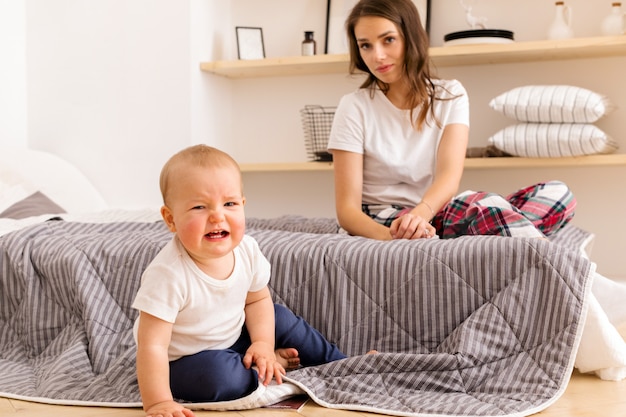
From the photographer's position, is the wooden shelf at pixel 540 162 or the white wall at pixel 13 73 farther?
the white wall at pixel 13 73

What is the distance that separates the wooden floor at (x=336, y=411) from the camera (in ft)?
4.29

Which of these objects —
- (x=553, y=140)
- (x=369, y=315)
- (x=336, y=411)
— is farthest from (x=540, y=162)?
(x=336, y=411)

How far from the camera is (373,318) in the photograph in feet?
5.13

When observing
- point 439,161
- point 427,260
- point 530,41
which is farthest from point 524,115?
point 427,260

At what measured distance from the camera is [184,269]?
131cm

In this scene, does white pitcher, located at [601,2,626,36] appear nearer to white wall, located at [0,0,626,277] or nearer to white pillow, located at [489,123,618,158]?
white wall, located at [0,0,626,277]

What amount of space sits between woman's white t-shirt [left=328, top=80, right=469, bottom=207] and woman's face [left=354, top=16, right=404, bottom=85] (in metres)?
0.10

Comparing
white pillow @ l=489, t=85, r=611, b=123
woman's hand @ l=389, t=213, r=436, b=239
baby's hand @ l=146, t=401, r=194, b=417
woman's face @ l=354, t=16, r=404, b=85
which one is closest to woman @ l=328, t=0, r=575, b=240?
woman's face @ l=354, t=16, r=404, b=85

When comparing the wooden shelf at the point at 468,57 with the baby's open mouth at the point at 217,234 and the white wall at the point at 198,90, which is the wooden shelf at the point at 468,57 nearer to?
the white wall at the point at 198,90

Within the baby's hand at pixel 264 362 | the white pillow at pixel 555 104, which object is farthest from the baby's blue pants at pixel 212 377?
the white pillow at pixel 555 104

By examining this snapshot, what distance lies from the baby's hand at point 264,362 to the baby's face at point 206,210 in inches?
7.1

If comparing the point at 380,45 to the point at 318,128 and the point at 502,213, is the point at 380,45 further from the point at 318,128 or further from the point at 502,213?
the point at 318,128

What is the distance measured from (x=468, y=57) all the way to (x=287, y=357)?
5.57 ft

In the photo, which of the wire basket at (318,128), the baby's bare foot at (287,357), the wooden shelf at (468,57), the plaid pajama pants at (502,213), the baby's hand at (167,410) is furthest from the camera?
the wire basket at (318,128)
